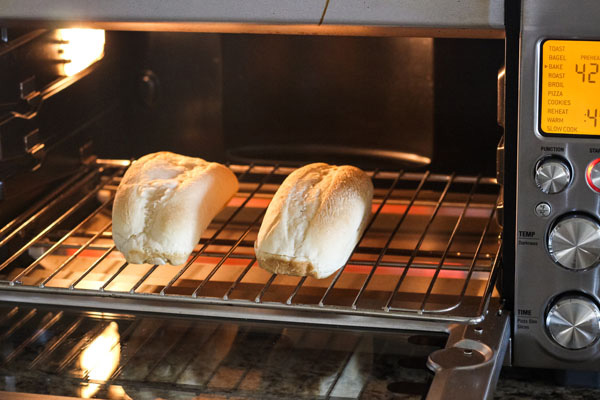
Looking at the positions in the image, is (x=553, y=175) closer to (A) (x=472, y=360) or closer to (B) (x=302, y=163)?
(A) (x=472, y=360)

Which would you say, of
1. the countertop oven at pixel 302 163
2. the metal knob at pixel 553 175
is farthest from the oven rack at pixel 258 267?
the metal knob at pixel 553 175

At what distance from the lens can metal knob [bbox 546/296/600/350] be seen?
3.05 feet

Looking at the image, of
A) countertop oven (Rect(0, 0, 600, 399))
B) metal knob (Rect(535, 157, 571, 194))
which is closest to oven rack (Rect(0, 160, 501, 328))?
countertop oven (Rect(0, 0, 600, 399))

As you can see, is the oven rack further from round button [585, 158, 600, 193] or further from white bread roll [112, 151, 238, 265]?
round button [585, 158, 600, 193]

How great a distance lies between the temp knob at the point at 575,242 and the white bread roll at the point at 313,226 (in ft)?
0.83

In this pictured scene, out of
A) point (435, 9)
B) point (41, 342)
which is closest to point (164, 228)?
point (41, 342)

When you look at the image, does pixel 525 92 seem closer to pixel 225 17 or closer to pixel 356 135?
pixel 225 17

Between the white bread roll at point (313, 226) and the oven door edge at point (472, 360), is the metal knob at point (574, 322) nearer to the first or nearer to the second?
the oven door edge at point (472, 360)

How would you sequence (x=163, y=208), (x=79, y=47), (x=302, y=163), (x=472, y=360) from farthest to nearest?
(x=302, y=163) → (x=79, y=47) → (x=163, y=208) → (x=472, y=360)

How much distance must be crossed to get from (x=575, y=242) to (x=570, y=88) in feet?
0.53

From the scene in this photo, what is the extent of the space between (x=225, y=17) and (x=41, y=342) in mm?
444

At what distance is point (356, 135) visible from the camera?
137 centimetres

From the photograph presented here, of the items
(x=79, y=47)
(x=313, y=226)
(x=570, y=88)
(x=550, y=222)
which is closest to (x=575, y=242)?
(x=550, y=222)

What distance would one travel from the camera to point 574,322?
3.08ft
